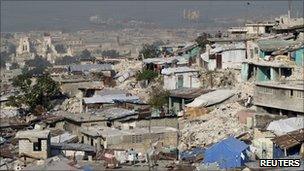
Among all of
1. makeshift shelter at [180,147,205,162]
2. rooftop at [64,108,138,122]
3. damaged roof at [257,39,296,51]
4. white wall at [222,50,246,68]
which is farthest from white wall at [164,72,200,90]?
makeshift shelter at [180,147,205,162]

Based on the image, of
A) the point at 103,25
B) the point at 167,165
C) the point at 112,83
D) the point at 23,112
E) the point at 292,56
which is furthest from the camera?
the point at 103,25

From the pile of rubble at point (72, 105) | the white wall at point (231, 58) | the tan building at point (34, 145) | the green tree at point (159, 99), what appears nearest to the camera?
the tan building at point (34, 145)

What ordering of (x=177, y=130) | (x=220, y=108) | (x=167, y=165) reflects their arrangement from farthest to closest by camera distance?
(x=220, y=108), (x=177, y=130), (x=167, y=165)

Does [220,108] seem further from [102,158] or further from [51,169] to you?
[51,169]

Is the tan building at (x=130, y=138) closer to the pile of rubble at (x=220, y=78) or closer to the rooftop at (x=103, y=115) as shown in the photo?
the rooftop at (x=103, y=115)

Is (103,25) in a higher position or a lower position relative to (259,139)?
lower

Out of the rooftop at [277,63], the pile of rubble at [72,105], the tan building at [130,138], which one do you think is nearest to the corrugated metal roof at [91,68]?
the pile of rubble at [72,105]

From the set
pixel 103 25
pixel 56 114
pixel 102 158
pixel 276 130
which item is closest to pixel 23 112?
pixel 56 114
